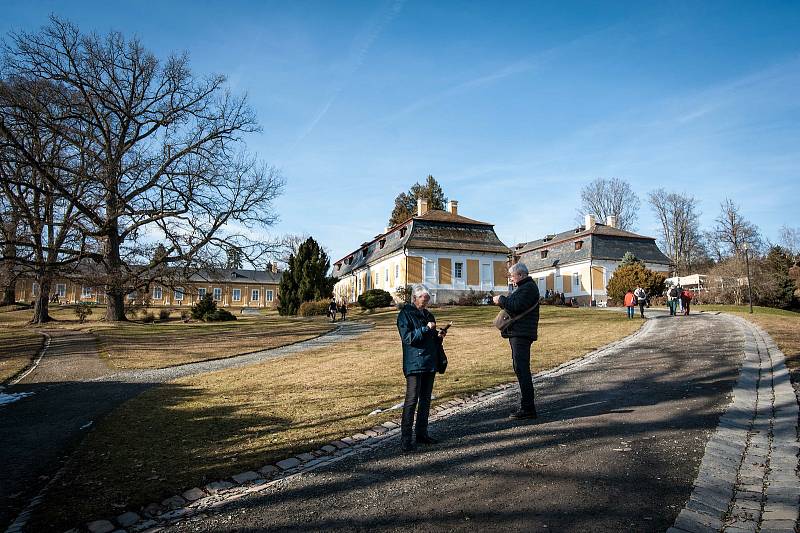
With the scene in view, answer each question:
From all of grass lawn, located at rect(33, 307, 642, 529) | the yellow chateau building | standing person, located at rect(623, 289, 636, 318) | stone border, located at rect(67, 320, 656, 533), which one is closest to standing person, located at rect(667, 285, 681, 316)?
standing person, located at rect(623, 289, 636, 318)

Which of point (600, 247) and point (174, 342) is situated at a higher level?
point (600, 247)

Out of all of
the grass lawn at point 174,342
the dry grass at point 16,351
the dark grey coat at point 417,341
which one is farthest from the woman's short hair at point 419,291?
the grass lawn at point 174,342

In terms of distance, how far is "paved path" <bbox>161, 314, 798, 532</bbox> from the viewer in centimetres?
347

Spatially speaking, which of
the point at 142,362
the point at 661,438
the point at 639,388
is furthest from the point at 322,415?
the point at 142,362

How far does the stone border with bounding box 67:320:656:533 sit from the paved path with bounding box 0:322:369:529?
0.98 metres

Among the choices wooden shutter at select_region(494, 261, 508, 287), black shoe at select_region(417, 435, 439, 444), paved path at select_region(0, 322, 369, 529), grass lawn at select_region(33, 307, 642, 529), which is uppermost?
wooden shutter at select_region(494, 261, 508, 287)

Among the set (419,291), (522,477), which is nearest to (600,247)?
(419,291)

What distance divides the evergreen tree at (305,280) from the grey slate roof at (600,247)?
70.8 ft

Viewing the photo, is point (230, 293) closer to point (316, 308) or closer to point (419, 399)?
point (316, 308)

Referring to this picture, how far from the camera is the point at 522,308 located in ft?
20.2

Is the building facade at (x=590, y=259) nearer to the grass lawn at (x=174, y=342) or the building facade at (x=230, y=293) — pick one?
the grass lawn at (x=174, y=342)

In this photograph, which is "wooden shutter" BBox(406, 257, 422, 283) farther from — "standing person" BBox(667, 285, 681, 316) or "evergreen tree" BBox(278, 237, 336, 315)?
"standing person" BBox(667, 285, 681, 316)

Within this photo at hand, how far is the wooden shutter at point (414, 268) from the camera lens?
37938 millimetres

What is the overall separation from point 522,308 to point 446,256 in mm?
33066
